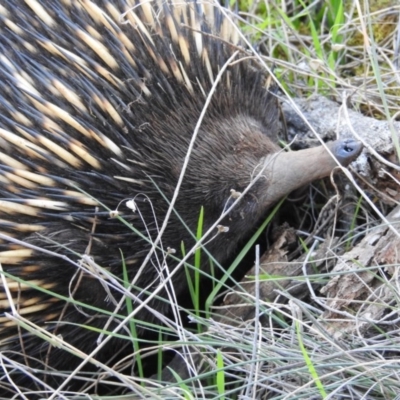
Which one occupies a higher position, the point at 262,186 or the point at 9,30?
the point at 9,30

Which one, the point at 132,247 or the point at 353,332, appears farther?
the point at 132,247

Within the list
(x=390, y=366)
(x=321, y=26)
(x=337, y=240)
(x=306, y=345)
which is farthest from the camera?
(x=321, y=26)

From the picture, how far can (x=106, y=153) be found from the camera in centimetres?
164

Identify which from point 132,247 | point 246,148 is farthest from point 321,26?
point 132,247

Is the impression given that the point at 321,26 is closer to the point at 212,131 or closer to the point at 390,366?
the point at 212,131

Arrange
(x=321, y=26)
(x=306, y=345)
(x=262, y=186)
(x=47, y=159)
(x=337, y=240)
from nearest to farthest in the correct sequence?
(x=306, y=345) → (x=47, y=159) → (x=262, y=186) → (x=337, y=240) → (x=321, y=26)

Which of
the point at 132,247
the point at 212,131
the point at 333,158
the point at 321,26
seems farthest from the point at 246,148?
the point at 321,26

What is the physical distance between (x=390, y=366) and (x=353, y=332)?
27 cm

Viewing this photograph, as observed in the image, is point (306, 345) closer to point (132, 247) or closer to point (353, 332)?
point (353, 332)

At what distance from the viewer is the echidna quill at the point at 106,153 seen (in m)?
1.62

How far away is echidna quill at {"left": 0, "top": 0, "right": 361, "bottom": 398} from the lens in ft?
5.31

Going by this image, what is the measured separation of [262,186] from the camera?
1.73 metres

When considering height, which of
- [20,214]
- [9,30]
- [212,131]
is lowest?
[212,131]

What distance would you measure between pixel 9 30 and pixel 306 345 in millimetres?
915
